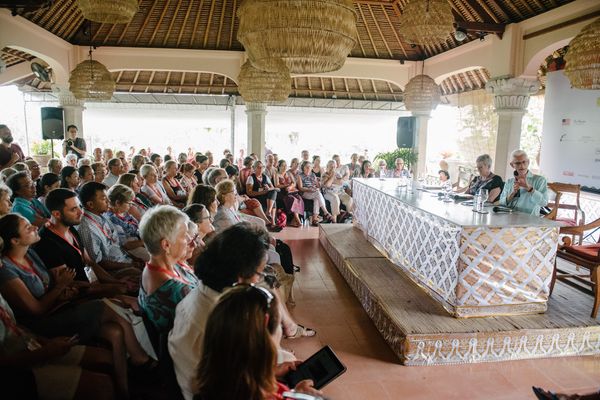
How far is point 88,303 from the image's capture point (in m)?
2.71

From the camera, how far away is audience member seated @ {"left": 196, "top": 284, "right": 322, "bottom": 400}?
1468mm

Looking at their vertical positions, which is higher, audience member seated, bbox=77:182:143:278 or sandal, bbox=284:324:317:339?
audience member seated, bbox=77:182:143:278

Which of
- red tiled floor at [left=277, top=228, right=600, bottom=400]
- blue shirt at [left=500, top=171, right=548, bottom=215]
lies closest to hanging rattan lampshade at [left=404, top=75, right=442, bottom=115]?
A: blue shirt at [left=500, top=171, right=548, bottom=215]

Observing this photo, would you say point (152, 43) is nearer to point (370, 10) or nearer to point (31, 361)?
point (370, 10)

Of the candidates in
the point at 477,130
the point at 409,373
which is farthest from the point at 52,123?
the point at 477,130

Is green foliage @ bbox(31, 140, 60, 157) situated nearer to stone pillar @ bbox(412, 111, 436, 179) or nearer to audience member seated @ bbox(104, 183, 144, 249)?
stone pillar @ bbox(412, 111, 436, 179)

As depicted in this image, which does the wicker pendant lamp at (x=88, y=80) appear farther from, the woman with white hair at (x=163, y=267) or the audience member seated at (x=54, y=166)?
the woman with white hair at (x=163, y=267)

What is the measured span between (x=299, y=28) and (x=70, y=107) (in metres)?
10.1

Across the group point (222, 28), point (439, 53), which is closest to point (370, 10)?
point (439, 53)

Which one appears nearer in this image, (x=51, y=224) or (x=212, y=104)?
(x=51, y=224)

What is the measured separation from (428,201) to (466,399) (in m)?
2.45

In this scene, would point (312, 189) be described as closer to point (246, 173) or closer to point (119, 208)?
point (246, 173)

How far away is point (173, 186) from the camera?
7289 millimetres

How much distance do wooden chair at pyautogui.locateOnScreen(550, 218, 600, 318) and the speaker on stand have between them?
1041cm
